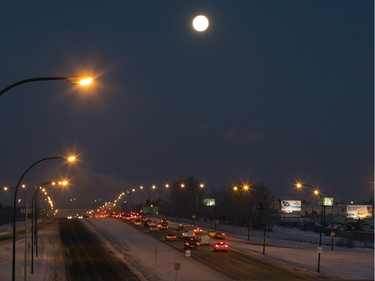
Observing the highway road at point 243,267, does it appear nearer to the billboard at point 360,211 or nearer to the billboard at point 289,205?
the billboard at point 360,211

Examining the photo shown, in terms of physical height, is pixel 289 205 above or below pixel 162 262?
below

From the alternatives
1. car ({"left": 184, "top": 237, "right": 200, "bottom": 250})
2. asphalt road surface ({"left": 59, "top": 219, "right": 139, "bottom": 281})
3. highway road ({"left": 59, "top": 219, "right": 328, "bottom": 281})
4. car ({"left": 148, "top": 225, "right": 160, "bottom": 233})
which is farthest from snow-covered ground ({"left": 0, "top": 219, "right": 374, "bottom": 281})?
car ({"left": 148, "top": 225, "right": 160, "bottom": 233})

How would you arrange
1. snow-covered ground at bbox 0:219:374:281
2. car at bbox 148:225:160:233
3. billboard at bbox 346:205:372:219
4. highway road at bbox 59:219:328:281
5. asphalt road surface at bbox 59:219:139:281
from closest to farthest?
asphalt road surface at bbox 59:219:139:281
highway road at bbox 59:219:328:281
snow-covered ground at bbox 0:219:374:281
car at bbox 148:225:160:233
billboard at bbox 346:205:372:219

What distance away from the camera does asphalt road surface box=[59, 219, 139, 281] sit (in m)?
50.8

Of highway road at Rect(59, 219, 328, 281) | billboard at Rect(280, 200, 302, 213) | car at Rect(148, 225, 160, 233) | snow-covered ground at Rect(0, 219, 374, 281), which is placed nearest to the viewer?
highway road at Rect(59, 219, 328, 281)

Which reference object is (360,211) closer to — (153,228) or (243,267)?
(153,228)

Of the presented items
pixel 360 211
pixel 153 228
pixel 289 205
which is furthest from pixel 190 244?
pixel 289 205

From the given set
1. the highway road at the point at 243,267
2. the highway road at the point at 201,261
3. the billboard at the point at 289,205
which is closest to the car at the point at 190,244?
Result: the highway road at the point at 243,267

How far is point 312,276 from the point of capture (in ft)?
176

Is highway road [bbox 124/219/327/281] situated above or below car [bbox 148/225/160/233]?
above

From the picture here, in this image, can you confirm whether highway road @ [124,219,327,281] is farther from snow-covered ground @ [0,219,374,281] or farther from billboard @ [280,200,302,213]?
billboard @ [280,200,302,213]

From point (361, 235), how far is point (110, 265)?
78.8 metres

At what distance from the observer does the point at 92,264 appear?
6116 cm

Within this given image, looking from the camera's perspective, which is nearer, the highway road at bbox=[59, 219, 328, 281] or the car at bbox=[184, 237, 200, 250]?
the highway road at bbox=[59, 219, 328, 281]
